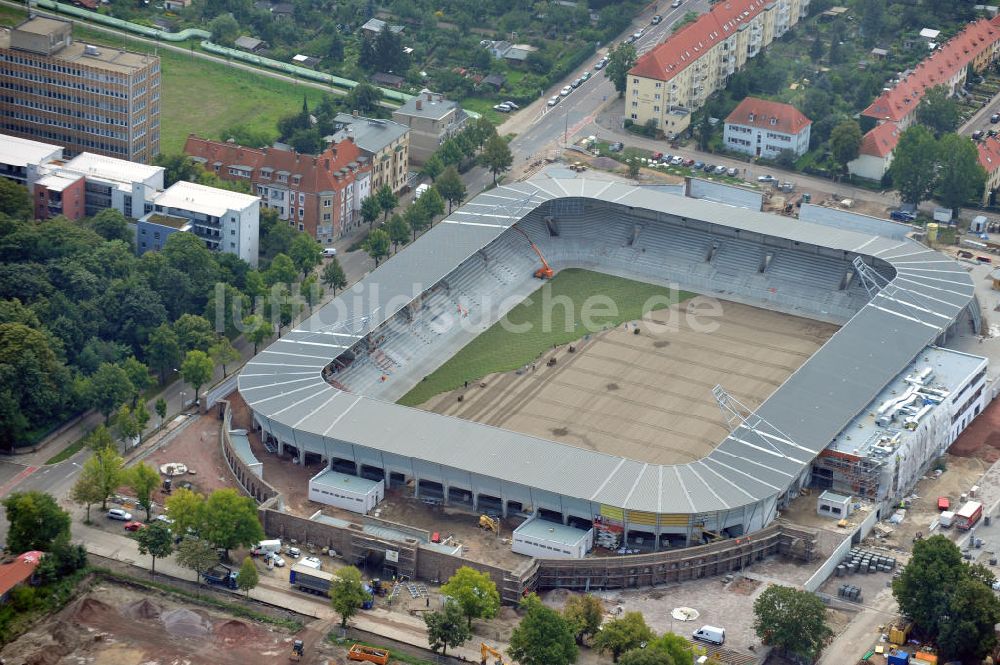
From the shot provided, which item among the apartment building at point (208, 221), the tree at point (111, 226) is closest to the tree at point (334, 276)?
the apartment building at point (208, 221)

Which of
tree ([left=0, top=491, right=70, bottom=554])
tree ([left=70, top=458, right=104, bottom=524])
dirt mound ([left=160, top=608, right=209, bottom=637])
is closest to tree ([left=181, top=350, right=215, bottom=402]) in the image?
tree ([left=70, top=458, right=104, bottom=524])

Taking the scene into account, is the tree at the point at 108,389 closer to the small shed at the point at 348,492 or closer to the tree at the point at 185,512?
the tree at the point at 185,512

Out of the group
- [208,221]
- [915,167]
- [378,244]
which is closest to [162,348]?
[208,221]

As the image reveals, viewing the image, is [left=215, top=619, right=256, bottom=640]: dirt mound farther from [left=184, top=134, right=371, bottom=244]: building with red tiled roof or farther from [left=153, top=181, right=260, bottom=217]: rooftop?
[left=184, top=134, right=371, bottom=244]: building with red tiled roof

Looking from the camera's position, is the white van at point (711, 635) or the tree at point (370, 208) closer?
the white van at point (711, 635)

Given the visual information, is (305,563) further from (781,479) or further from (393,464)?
(781,479)

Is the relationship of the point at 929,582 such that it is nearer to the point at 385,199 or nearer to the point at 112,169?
the point at 385,199
